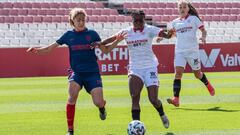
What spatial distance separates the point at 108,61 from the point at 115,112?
14235 millimetres

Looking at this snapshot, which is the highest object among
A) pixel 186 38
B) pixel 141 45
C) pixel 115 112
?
pixel 141 45

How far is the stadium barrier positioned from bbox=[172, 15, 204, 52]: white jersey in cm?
1289

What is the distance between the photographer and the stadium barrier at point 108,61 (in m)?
25.3

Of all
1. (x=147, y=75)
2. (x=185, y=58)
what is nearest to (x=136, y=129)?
(x=147, y=75)

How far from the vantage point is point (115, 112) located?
12430 mm

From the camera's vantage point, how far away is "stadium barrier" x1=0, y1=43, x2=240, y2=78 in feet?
83.0

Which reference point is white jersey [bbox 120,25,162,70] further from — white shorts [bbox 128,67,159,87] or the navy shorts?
the navy shorts

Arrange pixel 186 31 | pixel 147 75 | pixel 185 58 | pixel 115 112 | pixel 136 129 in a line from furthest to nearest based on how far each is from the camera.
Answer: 1. pixel 185 58
2. pixel 186 31
3. pixel 115 112
4. pixel 147 75
5. pixel 136 129

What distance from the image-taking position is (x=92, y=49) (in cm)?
945

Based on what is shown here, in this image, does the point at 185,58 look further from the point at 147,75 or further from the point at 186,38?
the point at 147,75

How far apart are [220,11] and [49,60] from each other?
1456cm

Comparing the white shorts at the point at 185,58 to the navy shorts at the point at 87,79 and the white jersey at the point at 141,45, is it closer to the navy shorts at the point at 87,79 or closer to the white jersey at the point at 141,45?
the white jersey at the point at 141,45

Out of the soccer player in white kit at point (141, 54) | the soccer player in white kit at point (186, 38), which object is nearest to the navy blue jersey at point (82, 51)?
the soccer player in white kit at point (141, 54)

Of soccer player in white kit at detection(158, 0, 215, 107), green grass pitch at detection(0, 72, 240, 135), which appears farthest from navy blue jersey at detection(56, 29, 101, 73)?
soccer player in white kit at detection(158, 0, 215, 107)
